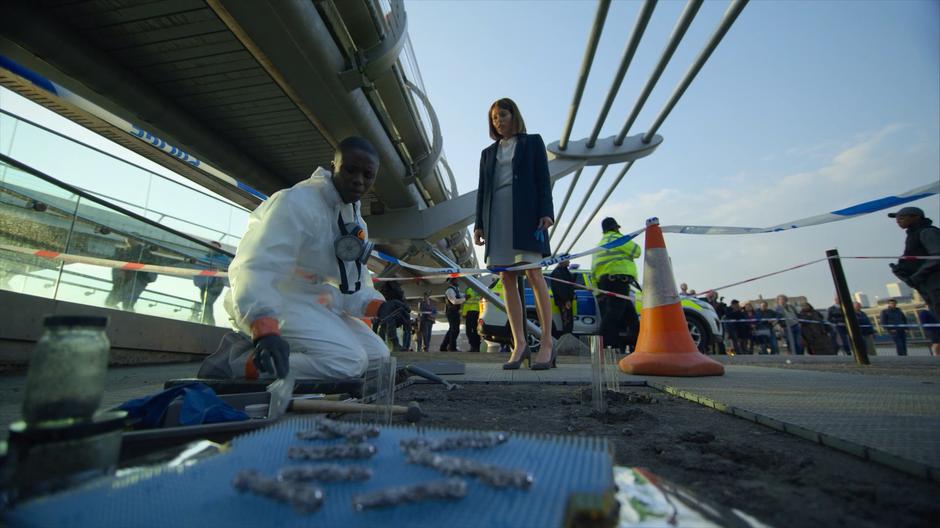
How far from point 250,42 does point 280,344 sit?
332 centimetres

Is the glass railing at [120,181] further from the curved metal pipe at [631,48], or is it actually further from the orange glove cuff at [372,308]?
the curved metal pipe at [631,48]

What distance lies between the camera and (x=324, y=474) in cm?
60

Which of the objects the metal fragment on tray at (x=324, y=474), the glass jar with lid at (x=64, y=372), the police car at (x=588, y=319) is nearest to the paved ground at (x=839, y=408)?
the metal fragment on tray at (x=324, y=474)

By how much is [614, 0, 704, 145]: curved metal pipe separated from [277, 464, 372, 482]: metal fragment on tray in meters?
3.29

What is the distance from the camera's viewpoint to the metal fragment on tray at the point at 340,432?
800 mm

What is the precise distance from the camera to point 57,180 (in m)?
3.87

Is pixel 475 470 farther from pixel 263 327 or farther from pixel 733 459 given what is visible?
pixel 263 327

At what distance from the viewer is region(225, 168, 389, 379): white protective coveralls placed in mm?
1683

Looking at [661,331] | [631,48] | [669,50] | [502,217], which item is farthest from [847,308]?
[502,217]

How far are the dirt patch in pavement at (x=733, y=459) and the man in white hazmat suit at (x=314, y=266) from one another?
2.04 feet

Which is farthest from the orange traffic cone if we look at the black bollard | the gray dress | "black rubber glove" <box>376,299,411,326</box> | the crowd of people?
the crowd of people

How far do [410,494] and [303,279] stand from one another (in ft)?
6.17

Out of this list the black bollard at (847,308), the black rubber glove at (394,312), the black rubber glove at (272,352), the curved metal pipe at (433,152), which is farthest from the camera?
the curved metal pipe at (433,152)

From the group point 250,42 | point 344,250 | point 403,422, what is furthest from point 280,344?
point 250,42
